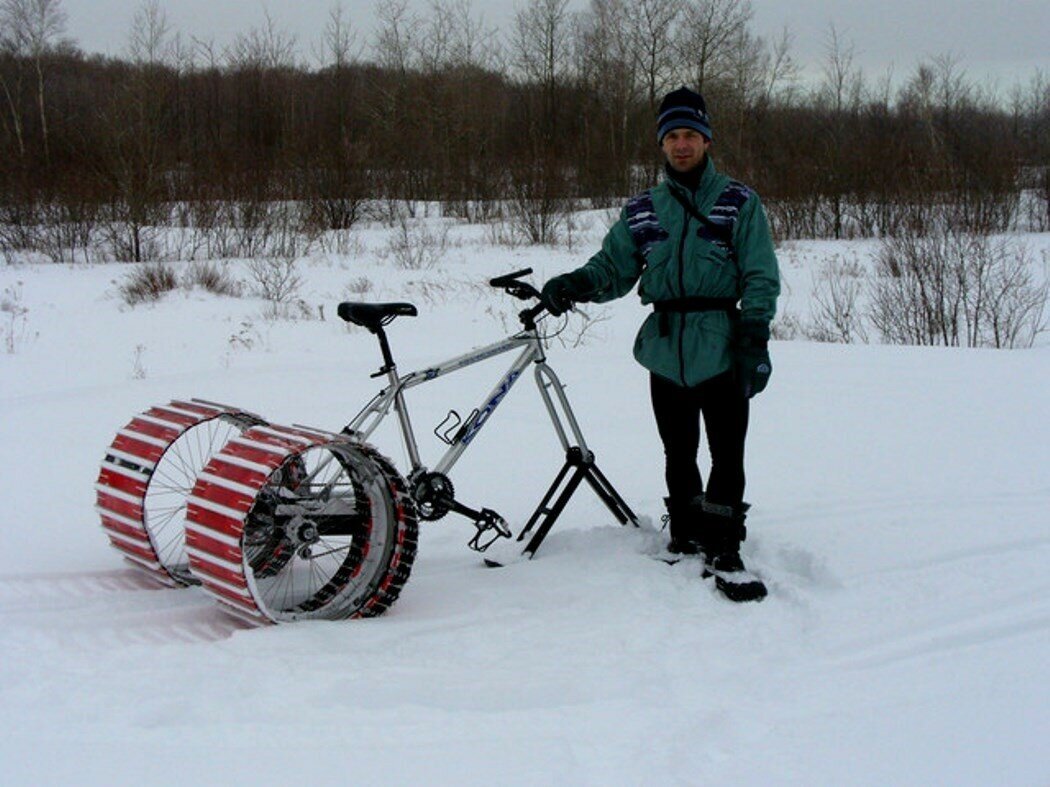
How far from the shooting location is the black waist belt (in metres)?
3.57

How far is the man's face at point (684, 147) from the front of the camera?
356 cm

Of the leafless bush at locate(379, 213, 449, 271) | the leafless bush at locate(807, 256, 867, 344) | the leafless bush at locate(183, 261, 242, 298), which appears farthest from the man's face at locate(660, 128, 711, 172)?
the leafless bush at locate(379, 213, 449, 271)

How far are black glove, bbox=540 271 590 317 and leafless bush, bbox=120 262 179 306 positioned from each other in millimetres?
9363

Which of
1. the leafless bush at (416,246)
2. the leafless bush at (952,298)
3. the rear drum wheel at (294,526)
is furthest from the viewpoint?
the leafless bush at (416,246)

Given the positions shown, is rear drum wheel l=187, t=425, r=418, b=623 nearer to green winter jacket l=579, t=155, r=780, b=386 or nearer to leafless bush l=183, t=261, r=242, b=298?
green winter jacket l=579, t=155, r=780, b=386

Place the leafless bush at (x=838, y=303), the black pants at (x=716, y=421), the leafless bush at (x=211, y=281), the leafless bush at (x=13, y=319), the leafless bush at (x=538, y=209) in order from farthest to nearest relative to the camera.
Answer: the leafless bush at (x=538, y=209) < the leafless bush at (x=211, y=281) < the leafless bush at (x=838, y=303) < the leafless bush at (x=13, y=319) < the black pants at (x=716, y=421)

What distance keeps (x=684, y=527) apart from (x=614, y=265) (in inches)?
44.3

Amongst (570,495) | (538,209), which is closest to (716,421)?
(570,495)

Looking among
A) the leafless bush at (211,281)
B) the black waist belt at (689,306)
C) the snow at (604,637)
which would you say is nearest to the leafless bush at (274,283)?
the leafless bush at (211,281)

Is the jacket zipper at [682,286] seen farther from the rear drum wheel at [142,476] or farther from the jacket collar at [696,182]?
the rear drum wheel at [142,476]

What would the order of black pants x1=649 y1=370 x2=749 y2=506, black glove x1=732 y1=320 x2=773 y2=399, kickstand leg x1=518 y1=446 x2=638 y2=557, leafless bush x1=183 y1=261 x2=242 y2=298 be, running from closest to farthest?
1. black glove x1=732 y1=320 x2=773 y2=399
2. black pants x1=649 y1=370 x2=749 y2=506
3. kickstand leg x1=518 y1=446 x2=638 y2=557
4. leafless bush x1=183 y1=261 x2=242 y2=298

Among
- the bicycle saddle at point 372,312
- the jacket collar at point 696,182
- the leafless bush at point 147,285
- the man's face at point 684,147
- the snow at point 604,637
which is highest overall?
the man's face at point 684,147

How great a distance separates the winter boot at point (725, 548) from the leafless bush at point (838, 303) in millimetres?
7589

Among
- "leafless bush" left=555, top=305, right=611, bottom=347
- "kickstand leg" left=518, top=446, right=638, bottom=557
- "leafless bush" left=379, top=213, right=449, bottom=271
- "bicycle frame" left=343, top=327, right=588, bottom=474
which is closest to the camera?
"bicycle frame" left=343, top=327, right=588, bottom=474
